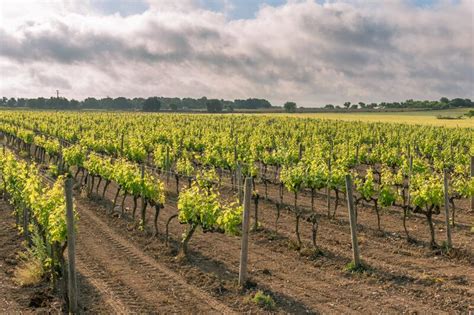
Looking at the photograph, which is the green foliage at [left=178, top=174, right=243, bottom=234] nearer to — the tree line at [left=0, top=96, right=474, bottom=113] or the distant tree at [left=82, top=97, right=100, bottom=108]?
the tree line at [left=0, top=96, right=474, bottom=113]

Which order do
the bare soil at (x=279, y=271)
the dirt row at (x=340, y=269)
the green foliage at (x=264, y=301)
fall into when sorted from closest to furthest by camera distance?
the green foliage at (x=264, y=301)
the bare soil at (x=279, y=271)
the dirt row at (x=340, y=269)

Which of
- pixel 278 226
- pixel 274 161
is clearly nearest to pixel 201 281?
pixel 278 226

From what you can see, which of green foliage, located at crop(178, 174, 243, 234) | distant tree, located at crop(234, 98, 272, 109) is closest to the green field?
green foliage, located at crop(178, 174, 243, 234)

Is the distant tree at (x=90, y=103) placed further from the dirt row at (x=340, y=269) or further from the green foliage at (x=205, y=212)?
the green foliage at (x=205, y=212)

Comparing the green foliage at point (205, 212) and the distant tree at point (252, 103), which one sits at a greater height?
the distant tree at point (252, 103)

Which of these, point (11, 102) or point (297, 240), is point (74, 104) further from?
point (297, 240)

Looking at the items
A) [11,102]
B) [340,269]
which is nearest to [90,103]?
[11,102]

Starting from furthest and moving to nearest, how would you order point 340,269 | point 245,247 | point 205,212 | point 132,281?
point 205,212, point 340,269, point 132,281, point 245,247

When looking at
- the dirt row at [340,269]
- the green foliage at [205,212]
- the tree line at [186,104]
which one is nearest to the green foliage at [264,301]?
the dirt row at [340,269]

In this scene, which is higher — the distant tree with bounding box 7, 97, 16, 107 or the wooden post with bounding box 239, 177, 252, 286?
the distant tree with bounding box 7, 97, 16, 107

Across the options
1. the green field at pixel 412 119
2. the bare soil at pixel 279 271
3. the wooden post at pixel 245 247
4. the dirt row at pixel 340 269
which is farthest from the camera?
the green field at pixel 412 119

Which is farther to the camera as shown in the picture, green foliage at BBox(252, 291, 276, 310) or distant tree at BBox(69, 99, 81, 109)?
distant tree at BBox(69, 99, 81, 109)

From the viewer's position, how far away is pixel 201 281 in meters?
10.4

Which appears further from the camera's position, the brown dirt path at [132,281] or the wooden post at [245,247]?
the wooden post at [245,247]
